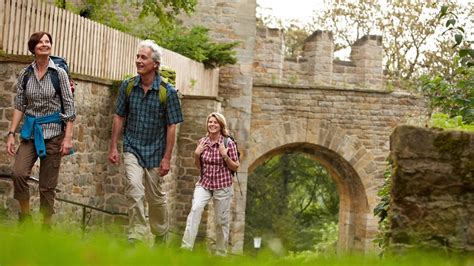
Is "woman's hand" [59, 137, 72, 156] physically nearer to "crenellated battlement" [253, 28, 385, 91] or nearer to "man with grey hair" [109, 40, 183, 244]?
"man with grey hair" [109, 40, 183, 244]

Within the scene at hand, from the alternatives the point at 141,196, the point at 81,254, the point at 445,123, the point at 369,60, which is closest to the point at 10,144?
the point at 141,196

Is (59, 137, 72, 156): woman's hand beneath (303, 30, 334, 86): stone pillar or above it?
beneath

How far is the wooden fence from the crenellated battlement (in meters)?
6.43

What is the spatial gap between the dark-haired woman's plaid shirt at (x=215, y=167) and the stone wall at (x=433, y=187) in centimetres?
505

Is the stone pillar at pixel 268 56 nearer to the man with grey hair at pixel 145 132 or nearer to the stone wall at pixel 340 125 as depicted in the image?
the stone wall at pixel 340 125

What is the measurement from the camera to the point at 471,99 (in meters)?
11.6

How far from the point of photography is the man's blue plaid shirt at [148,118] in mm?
9367

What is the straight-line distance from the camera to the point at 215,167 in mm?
10898

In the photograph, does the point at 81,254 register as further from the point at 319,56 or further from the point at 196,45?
the point at 319,56

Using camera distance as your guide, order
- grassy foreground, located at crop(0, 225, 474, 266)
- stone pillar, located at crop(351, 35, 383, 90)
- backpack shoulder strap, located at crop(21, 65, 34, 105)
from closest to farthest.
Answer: grassy foreground, located at crop(0, 225, 474, 266) < backpack shoulder strap, located at crop(21, 65, 34, 105) < stone pillar, located at crop(351, 35, 383, 90)

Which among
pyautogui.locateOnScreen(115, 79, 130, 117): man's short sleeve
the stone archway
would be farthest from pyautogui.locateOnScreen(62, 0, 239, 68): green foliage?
pyautogui.locateOnScreen(115, 79, 130, 117): man's short sleeve

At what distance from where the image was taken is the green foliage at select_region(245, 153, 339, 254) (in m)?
38.9

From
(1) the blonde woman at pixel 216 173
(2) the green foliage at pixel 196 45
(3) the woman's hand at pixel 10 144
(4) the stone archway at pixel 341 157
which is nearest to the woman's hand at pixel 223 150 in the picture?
(1) the blonde woman at pixel 216 173

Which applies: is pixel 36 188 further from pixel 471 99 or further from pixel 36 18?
pixel 471 99
